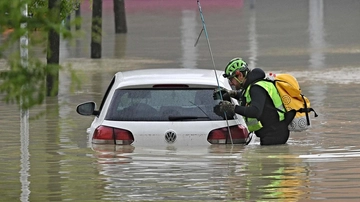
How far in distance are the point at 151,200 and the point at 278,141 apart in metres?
3.04

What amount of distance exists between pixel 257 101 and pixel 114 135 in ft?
4.77

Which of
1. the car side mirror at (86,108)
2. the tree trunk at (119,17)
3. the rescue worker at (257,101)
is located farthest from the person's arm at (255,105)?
the tree trunk at (119,17)

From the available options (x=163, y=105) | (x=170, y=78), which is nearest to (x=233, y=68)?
(x=170, y=78)

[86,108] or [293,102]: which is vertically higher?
[293,102]

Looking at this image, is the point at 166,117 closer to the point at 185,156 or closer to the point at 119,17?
the point at 185,156

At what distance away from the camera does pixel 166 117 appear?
12.2 metres

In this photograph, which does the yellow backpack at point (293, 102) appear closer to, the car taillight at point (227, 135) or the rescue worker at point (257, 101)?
the rescue worker at point (257, 101)

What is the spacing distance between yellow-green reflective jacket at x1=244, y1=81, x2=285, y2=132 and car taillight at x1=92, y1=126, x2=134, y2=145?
1297 millimetres

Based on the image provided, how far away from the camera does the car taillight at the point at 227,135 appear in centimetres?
1221

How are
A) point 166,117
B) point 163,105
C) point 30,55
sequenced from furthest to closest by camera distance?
point 163,105 < point 166,117 < point 30,55

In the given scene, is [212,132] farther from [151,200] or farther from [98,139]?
[151,200]

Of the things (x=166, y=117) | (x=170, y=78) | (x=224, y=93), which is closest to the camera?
(x=166, y=117)

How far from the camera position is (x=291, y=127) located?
42.4ft

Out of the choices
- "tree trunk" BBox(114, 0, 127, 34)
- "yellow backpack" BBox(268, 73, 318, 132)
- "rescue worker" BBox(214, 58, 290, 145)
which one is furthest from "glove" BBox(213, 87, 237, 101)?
"tree trunk" BBox(114, 0, 127, 34)
